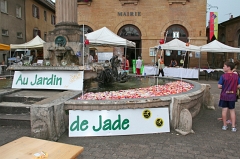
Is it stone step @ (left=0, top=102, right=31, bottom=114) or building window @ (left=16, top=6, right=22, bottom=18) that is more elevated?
building window @ (left=16, top=6, right=22, bottom=18)

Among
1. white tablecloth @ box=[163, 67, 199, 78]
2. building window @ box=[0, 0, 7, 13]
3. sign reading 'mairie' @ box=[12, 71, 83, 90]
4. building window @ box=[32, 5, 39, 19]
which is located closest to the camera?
sign reading 'mairie' @ box=[12, 71, 83, 90]

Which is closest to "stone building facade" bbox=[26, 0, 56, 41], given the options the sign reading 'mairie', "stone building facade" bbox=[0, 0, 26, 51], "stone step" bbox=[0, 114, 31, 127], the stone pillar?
"stone building facade" bbox=[0, 0, 26, 51]

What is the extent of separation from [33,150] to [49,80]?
4.23m

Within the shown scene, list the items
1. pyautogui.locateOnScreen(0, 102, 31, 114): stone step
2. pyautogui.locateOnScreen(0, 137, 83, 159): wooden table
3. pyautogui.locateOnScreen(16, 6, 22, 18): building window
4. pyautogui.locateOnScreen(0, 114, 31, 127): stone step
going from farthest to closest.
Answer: pyautogui.locateOnScreen(16, 6, 22, 18): building window
pyautogui.locateOnScreen(0, 102, 31, 114): stone step
pyautogui.locateOnScreen(0, 114, 31, 127): stone step
pyautogui.locateOnScreen(0, 137, 83, 159): wooden table

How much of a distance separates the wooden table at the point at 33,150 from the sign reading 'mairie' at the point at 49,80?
3.56 m

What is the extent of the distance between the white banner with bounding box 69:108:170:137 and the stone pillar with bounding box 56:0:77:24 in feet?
15.3

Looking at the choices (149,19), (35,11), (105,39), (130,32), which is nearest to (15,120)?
(105,39)

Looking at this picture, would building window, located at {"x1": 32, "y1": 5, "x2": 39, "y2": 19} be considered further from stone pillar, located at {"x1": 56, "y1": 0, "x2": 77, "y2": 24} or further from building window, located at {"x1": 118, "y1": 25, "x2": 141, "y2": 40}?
stone pillar, located at {"x1": 56, "y1": 0, "x2": 77, "y2": 24}

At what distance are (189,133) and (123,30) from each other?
1993 cm

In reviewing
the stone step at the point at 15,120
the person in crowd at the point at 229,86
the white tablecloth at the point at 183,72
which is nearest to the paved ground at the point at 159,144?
the stone step at the point at 15,120

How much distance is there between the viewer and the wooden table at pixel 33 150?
7.29ft

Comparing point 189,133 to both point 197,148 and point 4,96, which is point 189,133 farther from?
point 4,96

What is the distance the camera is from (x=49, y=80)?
20.9 ft

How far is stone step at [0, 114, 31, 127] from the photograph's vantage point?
4.72 m
